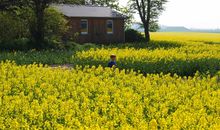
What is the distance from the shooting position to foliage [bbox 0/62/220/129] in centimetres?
1057

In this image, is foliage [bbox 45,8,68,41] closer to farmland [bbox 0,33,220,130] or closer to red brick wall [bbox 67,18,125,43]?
red brick wall [bbox 67,18,125,43]

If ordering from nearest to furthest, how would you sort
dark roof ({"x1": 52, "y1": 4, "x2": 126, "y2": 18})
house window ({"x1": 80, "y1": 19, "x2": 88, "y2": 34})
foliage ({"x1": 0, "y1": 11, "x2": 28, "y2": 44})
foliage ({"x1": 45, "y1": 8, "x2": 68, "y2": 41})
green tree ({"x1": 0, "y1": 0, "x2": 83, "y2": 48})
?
green tree ({"x1": 0, "y1": 0, "x2": 83, "y2": 48})
foliage ({"x1": 0, "y1": 11, "x2": 28, "y2": 44})
foliage ({"x1": 45, "y1": 8, "x2": 68, "y2": 41})
dark roof ({"x1": 52, "y1": 4, "x2": 126, "y2": 18})
house window ({"x1": 80, "y1": 19, "x2": 88, "y2": 34})

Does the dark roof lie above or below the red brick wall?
above

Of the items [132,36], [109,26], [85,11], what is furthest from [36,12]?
[132,36]

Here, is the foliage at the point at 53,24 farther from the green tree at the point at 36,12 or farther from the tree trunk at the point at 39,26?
the tree trunk at the point at 39,26

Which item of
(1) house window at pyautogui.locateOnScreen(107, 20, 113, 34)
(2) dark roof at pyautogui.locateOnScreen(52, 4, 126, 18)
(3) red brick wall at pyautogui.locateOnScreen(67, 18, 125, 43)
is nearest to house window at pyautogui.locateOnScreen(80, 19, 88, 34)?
(3) red brick wall at pyautogui.locateOnScreen(67, 18, 125, 43)

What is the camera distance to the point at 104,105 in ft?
40.8

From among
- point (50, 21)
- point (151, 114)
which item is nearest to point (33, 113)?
point (151, 114)

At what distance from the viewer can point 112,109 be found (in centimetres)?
1199

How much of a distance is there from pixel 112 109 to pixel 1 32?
31.8 metres

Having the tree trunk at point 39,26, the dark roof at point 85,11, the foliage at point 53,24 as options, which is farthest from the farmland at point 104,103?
the dark roof at point 85,11

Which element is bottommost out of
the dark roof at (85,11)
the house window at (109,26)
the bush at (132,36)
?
the bush at (132,36)

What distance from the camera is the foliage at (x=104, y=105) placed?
34.7 feet

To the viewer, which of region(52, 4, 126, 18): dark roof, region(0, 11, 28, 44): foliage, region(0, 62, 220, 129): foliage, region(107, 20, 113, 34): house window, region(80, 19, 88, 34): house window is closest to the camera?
region(0, 62, 220, 129): foliage
